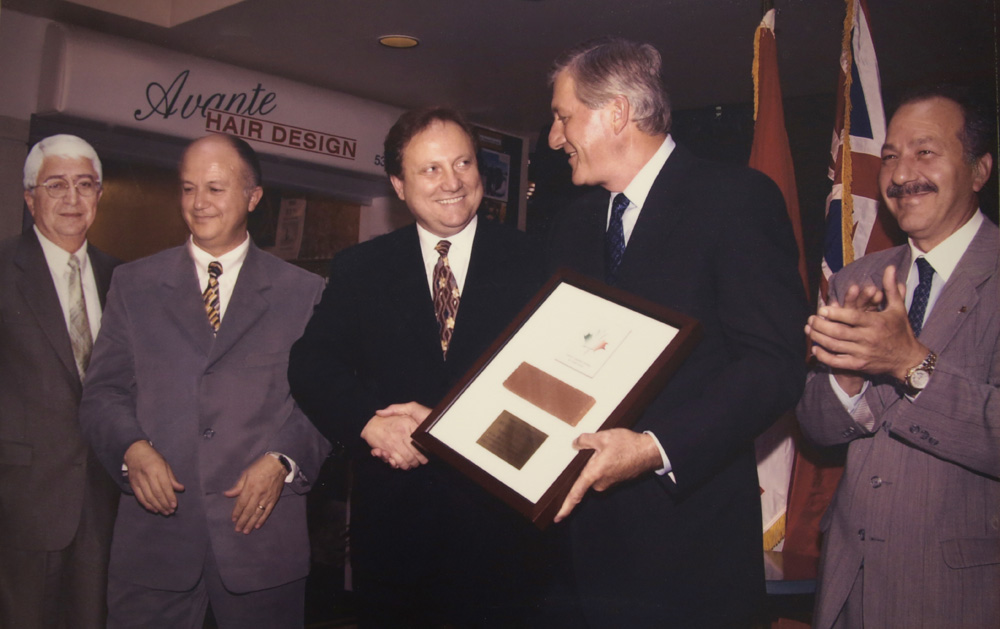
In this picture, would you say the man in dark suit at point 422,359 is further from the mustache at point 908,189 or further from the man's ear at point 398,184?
the mustache at point 908,189

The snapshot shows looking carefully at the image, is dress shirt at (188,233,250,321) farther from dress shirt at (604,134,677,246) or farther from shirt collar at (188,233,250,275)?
dress shirt at (604,134,677,246)

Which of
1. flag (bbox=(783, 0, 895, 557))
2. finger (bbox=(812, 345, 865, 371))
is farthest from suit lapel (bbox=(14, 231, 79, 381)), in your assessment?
flag (bbox=(783, 0, 895, 557))

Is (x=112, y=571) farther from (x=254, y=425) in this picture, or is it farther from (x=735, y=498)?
(x=735, y=498)

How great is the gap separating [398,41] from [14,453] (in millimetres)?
1882

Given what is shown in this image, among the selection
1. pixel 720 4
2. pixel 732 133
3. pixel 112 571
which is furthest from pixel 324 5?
pixel 112 571

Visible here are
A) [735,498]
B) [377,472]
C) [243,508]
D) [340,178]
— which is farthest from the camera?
[340,178]

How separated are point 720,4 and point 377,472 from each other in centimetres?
191

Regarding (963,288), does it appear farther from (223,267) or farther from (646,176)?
(223,267)

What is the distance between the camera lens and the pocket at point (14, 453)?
Answer: 198 cm

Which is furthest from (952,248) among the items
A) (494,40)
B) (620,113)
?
(494,40)

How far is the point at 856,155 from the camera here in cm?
206

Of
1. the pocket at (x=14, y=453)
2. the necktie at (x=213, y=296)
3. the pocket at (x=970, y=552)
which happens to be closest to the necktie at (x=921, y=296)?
the pocket at (x=970, y=552)

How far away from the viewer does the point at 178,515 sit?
2076 mm

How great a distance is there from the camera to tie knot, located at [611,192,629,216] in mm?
1724
